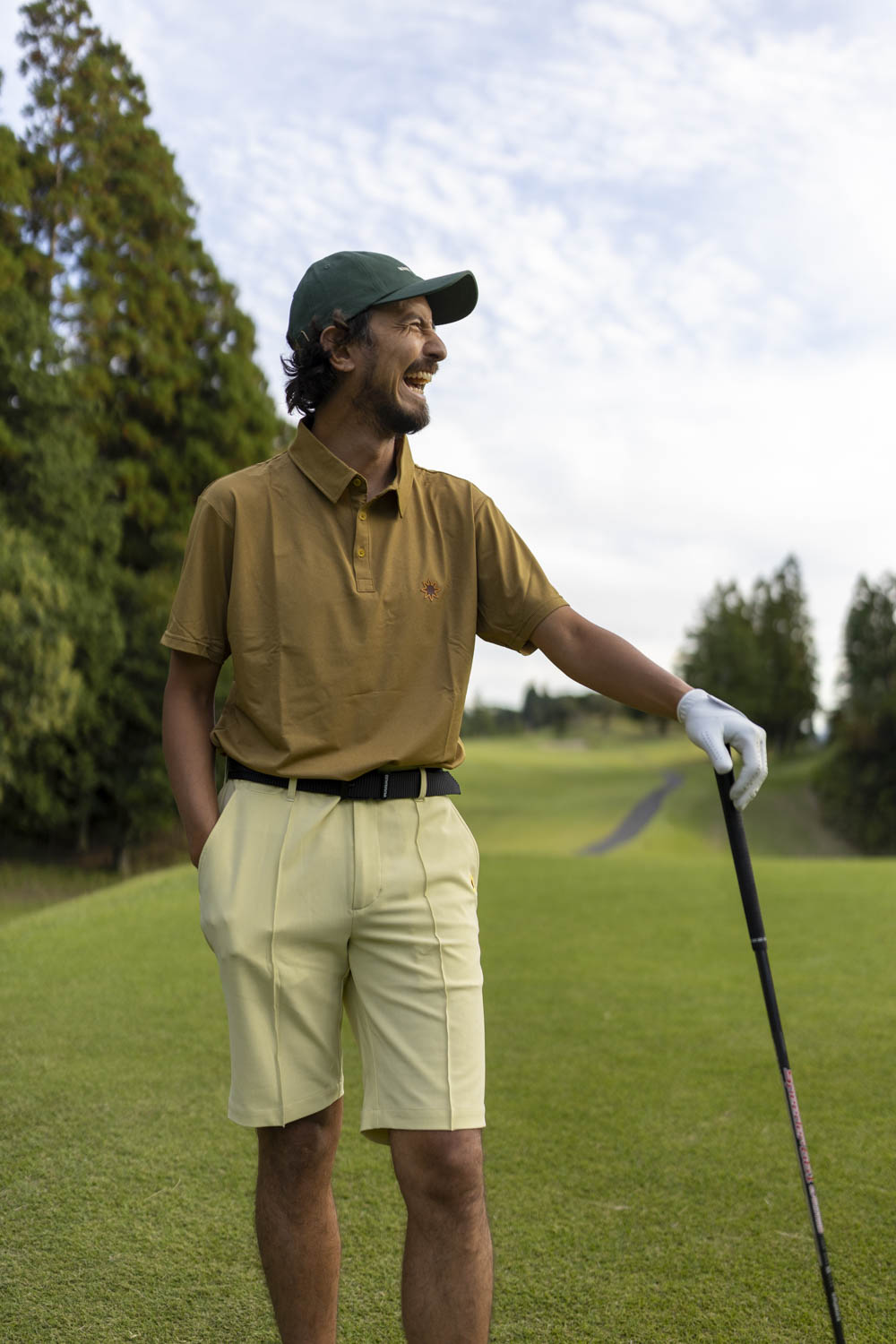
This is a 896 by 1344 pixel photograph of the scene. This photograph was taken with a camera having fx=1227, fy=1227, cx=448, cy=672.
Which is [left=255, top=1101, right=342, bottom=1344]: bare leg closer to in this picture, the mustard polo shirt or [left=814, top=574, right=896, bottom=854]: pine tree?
the mustard polo shirt

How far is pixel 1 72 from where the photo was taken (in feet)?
70.7

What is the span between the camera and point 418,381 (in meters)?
2.33

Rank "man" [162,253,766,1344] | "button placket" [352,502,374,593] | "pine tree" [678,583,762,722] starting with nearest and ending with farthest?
"man" [162,253,766,1344], "button placket" [352,502,374,593], "pine tree" [678,583,762,722]

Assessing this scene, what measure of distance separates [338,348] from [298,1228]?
5.32 feet

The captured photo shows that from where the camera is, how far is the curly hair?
2.31 meters

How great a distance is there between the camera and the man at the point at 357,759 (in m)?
2.08

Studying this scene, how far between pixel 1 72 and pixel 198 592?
2311 centimetres

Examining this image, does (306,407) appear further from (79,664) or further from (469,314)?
(79,664)

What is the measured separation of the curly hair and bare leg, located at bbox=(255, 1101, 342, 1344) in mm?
1355

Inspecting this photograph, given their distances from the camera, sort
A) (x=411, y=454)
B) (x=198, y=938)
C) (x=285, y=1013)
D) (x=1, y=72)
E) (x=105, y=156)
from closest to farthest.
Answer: (x=285, y=1013), (x=411, y=454), (x=198, y=938), (x=1, y=72), (x=105, y=156)

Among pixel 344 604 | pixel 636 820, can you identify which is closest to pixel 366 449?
pixel 344 604

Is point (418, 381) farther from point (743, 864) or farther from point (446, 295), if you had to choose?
point (743, 864)

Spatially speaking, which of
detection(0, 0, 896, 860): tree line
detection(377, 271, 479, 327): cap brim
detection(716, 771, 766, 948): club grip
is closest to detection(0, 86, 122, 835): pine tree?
detection(0, 0, 896, 860): tree line

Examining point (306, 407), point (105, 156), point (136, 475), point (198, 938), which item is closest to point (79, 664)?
point (136, 475)
